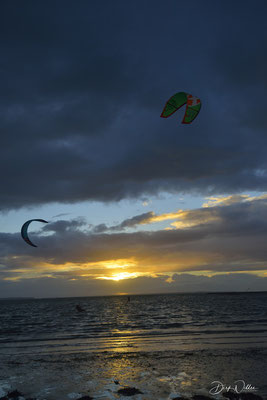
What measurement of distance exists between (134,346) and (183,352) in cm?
427

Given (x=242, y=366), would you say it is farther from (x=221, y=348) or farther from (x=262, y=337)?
(x=262, y=337)

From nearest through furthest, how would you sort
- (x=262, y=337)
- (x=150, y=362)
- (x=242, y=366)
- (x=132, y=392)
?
(x=132, y=392)
(x=242, y=366)
(x=150, y=362)
(x=262, y=337)

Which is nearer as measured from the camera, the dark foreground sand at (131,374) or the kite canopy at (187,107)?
the dark foreground sand at (131,374)

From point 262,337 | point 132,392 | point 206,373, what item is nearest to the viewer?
point 132,392

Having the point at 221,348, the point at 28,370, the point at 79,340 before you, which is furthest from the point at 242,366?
the point at 79,340

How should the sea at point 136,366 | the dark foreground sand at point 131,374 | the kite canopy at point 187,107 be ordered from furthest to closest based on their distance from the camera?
1. the kite canopy at point 187,107
2. the sea at point 136,366
3. the dark foreground sand at point 131,374

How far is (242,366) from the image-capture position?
1523 centimetres

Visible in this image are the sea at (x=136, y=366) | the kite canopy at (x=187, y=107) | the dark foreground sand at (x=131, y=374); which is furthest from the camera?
the kite canopy at (x=187, y=107)

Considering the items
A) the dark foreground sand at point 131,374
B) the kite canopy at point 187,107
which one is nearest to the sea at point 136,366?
the dark foreground sand at point 131,374

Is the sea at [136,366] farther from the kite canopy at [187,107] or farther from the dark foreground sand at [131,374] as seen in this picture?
the kite canopy at [187,107]

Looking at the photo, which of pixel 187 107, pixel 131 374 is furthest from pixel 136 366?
pixel 187 107

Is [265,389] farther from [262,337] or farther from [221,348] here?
[262,337]

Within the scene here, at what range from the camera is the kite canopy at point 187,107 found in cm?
1641

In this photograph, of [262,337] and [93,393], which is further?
[262,337]
